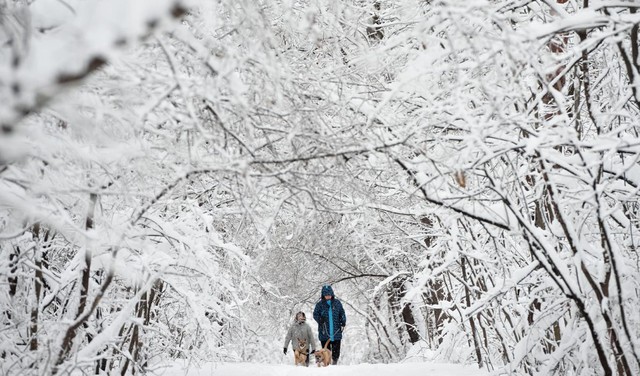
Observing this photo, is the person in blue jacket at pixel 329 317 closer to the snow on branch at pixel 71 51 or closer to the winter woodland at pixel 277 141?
the winter woodland at pixel 277 141

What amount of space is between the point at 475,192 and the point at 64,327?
217cm

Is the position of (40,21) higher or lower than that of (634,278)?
higher

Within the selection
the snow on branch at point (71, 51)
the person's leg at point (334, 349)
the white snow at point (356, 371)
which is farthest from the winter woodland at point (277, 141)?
the person's leg at point (334, 349)

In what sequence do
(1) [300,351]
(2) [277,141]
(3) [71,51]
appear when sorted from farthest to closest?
(1) [300,351] → (2) [277,141] → (3) [71,51]

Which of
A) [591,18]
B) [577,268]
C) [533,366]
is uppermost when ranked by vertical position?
[591,18]

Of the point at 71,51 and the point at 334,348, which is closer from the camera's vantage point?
the point at 71,51

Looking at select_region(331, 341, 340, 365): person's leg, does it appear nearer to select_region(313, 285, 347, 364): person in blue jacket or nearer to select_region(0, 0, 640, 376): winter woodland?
select_region(313, 285, 347, 364): person in blue jacket

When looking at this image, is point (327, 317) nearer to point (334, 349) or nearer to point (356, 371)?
point (334, 349)

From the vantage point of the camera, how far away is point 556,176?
151 inches

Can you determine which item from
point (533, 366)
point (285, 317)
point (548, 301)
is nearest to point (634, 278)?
point (548, 301)

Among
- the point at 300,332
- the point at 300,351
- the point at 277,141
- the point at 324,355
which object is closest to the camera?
the point at 277,141

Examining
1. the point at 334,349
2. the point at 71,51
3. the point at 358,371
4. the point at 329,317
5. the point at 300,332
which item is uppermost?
the point at 329,317

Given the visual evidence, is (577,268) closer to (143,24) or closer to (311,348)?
(143,24)

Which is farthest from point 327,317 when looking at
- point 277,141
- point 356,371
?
point 277,141
